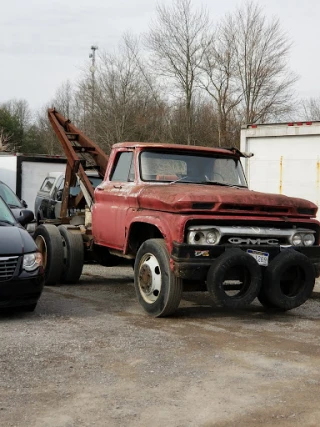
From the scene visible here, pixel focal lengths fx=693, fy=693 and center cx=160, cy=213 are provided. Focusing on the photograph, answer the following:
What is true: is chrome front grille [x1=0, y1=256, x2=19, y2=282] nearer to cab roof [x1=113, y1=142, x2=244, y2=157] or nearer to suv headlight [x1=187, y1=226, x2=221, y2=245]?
suv headlight [x1=187, y1=226, x2=221, y2=245]

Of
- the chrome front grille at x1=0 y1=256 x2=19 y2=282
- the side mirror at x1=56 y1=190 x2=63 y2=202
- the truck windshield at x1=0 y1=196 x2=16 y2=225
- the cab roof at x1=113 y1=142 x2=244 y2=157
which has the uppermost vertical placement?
the cab roof at x1=113 y1=142 x2=244 y2=157

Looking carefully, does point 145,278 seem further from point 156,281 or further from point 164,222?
point 164,222

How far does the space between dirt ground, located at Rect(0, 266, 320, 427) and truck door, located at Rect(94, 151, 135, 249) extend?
3.10 feet

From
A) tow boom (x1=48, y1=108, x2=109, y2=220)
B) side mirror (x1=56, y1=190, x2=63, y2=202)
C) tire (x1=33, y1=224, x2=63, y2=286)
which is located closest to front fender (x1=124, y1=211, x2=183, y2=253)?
tire (x1=33, y1=224, x2=63, y2=286)

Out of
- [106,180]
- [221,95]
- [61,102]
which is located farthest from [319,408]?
[61,102]

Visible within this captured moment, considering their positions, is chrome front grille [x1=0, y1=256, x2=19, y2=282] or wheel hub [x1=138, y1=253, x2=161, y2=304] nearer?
chrome front grille [x1=0, y1=256, x2=19, y2=282]

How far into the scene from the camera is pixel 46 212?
16.3m

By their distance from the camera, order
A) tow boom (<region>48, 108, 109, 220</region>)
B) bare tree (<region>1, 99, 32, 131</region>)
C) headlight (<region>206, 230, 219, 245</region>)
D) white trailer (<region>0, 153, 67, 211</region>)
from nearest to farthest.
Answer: headlight (<region>206, 230, 219, 245</region>), tow boom (<region>48, 108, 109, 220</region>), white trailer (<region>0, 153, 67, 211</region>), bare tree (<region>1, 99, 32, 131</region>)

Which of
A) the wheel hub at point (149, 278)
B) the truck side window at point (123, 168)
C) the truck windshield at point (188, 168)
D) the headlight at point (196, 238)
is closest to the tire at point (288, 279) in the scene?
the headlight at point (196, 238)

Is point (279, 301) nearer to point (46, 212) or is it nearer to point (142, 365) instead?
point (142, 365)

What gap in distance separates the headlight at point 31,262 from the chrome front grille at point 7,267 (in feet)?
0.43

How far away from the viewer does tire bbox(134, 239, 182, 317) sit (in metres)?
7.73

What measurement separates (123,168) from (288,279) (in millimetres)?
2746

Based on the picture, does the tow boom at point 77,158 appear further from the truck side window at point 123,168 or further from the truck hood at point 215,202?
Result: the truck hood at point 215,202
